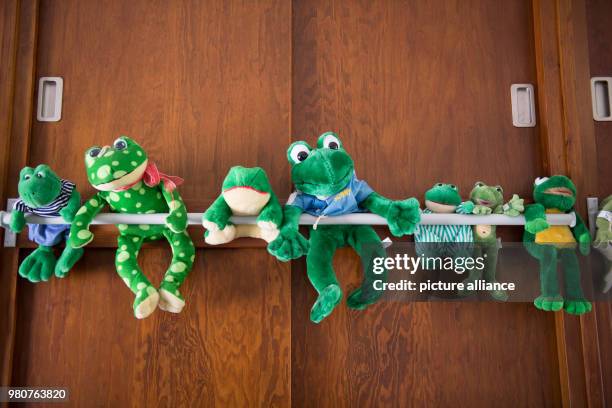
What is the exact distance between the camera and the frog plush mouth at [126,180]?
1068 mm

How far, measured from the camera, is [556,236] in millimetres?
1202

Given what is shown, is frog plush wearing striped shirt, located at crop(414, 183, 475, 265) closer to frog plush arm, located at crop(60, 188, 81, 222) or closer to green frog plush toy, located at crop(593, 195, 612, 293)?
green frog plush toy, located at crop(593, 195, 612, 293)

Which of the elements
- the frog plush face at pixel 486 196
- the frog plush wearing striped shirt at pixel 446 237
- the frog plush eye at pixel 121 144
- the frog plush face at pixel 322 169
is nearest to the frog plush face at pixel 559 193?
the frog plush face at pixel 486 196

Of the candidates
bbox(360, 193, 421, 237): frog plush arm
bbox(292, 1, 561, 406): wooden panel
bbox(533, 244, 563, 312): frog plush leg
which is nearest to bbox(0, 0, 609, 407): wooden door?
bbox(292, 1, 561, 406): wooden panel

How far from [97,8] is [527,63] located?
1190mm

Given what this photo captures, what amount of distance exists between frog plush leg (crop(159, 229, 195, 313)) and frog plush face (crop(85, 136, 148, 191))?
0.53 feet

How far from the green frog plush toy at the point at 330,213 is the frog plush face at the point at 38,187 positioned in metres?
0.49

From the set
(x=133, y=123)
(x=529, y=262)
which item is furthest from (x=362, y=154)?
(x=133, y=123)

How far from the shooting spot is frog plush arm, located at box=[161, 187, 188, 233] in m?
1.07

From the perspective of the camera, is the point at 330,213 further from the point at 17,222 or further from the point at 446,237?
the point at 17,222

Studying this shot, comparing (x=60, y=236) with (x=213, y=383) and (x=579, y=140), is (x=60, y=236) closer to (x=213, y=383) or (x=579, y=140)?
(x=213, y=383)

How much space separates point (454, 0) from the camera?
4.64 ft

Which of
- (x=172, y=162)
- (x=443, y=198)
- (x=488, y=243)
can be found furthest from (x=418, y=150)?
(x=172, y=162)

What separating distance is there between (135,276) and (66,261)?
185 mm
